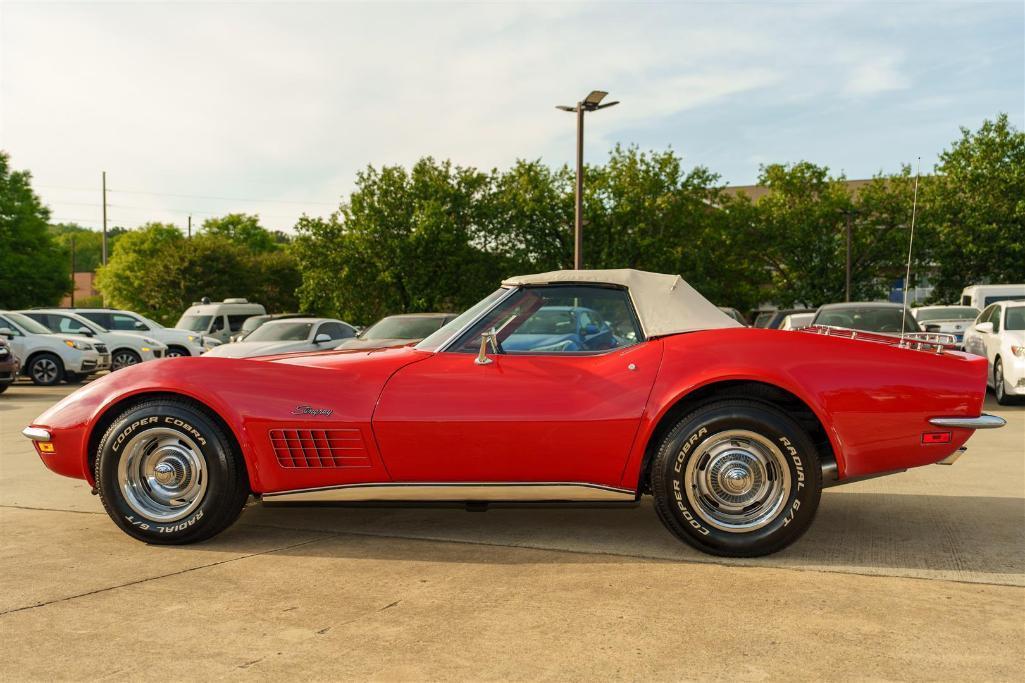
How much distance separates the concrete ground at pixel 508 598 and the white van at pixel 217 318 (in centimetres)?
2699

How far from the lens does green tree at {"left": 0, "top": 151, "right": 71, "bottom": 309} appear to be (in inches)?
2098

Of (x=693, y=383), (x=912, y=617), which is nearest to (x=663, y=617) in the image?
(x=912, y=617)

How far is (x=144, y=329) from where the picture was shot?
22.3 metres

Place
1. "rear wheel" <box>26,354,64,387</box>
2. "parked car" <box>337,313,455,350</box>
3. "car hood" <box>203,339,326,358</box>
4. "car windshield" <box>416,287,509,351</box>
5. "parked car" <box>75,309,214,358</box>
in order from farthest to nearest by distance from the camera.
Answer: "parked car" <box>75,309,214,358</box> → "rear wheel" <box>26,354,64,387</box> → "car hood" <box>203,339,326,358</box> → "parked car" <box>337,313,455,350</box> → "car windshield" <box>416,287,509,351</box>

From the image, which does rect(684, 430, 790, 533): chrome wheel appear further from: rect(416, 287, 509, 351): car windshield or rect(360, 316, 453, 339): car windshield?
rect(360, 316, 453, 339): car windshield

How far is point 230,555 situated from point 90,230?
167 meters

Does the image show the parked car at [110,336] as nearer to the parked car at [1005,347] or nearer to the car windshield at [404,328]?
the car windshield at [404,328]

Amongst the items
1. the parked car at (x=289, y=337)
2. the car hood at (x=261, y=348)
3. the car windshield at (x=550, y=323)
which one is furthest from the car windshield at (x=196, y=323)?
the car windshield at (x=550, y=323)

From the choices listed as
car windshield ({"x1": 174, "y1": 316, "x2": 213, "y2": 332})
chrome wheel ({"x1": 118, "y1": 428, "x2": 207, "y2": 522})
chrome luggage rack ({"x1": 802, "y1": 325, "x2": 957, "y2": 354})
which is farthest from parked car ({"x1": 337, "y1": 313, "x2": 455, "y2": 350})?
car windshield ({"x1": 174, "y1": 316, "x2": 213, "y2": 332})

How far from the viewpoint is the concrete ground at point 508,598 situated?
309 centimetres

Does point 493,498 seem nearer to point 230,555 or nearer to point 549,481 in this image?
point 549,481

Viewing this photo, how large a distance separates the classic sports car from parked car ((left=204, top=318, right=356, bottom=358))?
426 inches

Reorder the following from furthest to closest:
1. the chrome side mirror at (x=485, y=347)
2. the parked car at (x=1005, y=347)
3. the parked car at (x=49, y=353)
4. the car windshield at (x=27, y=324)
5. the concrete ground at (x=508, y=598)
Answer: the car windshield at (x=27, y=324)
the parked car at (x=49, y=353)
the parked car at (x=1005, y=347)
the chrome side mirror at (x=485, y=347)
the concrete ground at (x=508, y=598)

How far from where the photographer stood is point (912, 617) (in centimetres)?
355
